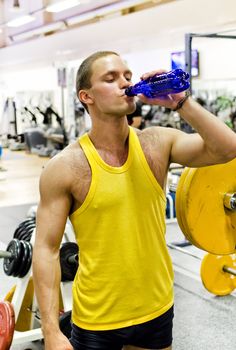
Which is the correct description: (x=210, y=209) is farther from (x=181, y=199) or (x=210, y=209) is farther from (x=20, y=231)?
(x=20, y=231)

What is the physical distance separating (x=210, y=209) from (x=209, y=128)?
0.88 m

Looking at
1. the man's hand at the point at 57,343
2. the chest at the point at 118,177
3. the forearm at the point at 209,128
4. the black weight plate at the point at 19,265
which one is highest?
the forearm at the point at 209,128

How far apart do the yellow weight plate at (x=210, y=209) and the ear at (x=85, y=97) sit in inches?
29.6

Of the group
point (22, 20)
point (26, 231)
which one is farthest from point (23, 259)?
point (22, 20)

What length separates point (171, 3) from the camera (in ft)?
25.0

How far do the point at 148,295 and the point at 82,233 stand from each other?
293 millimetres

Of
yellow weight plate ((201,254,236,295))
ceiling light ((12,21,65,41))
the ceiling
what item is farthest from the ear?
ceiling light ((12,21,65,41))

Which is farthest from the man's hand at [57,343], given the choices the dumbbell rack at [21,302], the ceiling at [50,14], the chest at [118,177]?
the ceiling at [50,14]

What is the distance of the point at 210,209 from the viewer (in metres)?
2.17

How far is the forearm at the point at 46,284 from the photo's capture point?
1427mm

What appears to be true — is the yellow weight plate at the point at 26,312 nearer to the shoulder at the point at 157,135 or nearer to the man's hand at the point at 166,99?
the shoulder at the point at 157,135

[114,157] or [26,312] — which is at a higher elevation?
[114,157]

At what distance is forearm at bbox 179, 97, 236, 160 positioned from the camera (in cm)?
135

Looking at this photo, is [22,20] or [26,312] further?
[22,20]
